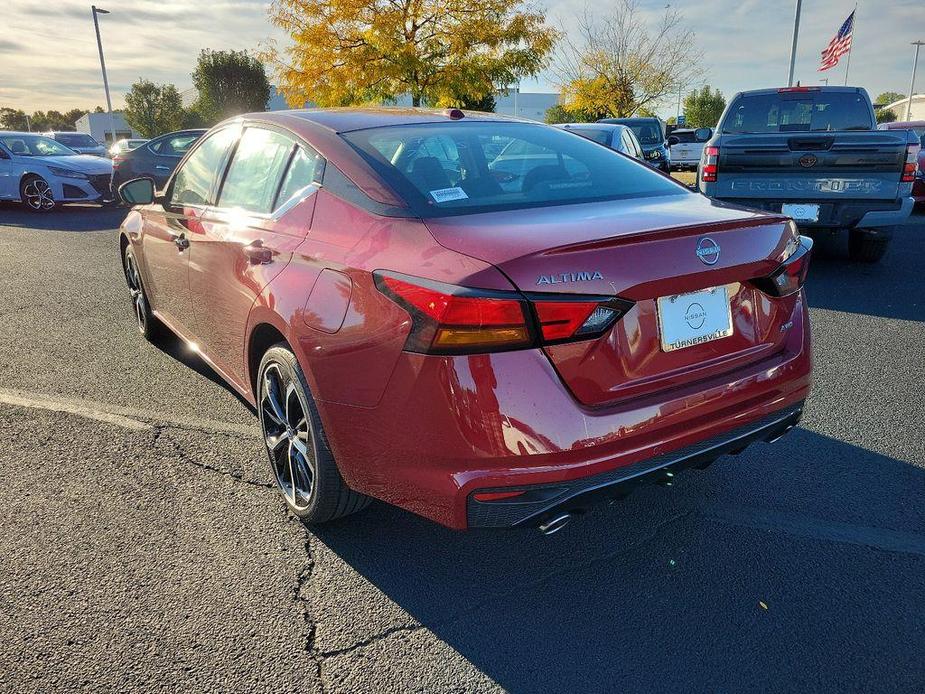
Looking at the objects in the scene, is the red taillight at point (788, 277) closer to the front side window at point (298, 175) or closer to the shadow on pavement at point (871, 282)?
the front side window at point (298, 175)

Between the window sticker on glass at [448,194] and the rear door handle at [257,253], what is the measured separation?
2.28 feet

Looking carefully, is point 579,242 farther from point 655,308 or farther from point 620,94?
point 620,94

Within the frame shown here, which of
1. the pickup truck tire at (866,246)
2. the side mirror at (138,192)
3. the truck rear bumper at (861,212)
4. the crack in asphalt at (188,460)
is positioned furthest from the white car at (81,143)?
the crack in asphalt at (188,460)

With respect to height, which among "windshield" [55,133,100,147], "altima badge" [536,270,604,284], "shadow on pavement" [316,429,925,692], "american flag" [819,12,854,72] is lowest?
"shadow on pavement" [316,429,925,692]

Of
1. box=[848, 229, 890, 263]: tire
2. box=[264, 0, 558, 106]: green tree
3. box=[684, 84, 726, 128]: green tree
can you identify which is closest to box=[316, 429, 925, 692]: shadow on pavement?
box=[848, 229, 890, 263]: tire

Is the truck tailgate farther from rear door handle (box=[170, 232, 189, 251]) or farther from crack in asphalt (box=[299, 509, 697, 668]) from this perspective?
rear door handle (box=[170, 232, 189, 251])

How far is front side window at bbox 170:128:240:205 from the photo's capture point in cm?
365

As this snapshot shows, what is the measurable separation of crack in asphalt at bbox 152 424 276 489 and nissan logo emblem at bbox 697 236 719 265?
2045 mm

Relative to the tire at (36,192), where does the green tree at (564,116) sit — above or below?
above

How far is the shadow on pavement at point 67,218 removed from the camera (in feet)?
→ 40.7

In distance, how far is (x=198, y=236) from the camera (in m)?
3.50

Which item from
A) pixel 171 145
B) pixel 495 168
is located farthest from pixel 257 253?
pixel 171 145

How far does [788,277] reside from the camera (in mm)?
2543

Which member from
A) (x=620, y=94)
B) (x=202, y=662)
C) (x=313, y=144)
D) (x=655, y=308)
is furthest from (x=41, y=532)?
(x=620, y=94)
